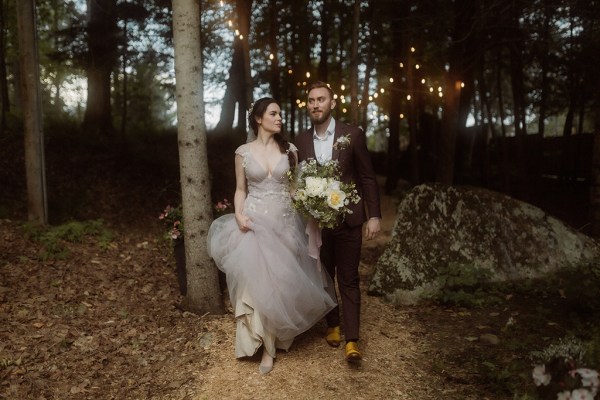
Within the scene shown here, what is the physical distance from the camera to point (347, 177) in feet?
15.6

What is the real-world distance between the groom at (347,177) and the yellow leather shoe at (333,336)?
1.24 ft

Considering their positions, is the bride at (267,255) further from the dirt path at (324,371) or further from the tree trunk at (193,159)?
the tree trunk at (193,159)

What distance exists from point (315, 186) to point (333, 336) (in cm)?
179

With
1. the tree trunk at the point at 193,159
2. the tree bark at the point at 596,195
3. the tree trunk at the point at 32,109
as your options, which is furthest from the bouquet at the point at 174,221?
the tree bark at the point at 596,195

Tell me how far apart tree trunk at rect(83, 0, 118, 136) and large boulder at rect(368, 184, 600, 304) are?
8659 mm

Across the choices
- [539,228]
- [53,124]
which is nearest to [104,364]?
[539,228]

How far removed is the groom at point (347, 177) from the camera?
4.57 metres

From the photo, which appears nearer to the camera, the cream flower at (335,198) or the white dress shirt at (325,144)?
the cream flower at (335,198)

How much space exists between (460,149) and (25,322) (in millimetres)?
16761

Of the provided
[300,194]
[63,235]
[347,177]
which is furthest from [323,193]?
[63,235]

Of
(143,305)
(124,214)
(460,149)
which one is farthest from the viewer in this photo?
(460,149)

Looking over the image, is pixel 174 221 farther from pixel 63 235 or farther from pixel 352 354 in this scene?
pixel 352 354

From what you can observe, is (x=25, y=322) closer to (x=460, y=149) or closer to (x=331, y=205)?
(x=331, y=205)

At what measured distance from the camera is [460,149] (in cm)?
1825
